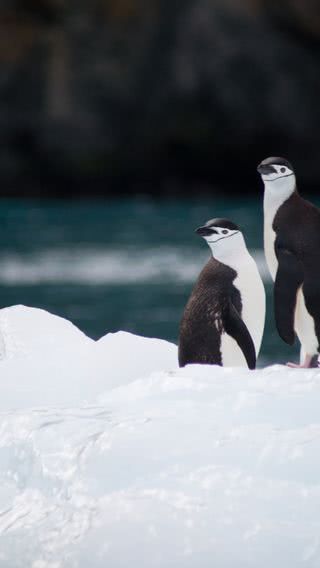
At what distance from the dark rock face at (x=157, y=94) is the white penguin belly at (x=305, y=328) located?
151 feet

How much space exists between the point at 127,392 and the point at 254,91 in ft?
167

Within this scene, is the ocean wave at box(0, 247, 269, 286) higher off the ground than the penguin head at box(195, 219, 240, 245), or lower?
lower

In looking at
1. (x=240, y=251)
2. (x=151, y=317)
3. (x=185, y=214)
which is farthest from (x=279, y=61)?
(x=240, y=251)

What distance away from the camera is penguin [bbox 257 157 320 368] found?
6176 millimetres

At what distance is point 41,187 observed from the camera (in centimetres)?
5381

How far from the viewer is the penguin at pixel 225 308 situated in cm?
623

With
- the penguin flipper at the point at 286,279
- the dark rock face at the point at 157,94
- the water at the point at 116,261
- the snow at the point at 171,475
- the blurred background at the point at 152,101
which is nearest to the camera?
the snow at the point at 171,475

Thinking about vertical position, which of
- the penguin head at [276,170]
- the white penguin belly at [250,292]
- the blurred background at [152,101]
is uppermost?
the penguin head at [276,170]

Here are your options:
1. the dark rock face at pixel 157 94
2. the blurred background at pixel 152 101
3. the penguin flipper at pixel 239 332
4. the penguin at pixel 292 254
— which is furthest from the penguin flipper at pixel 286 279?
the dark rock face at pixel 157 94

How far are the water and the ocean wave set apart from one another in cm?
2

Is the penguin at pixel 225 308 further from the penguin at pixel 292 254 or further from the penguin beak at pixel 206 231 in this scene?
the penguin at pixel 292 254

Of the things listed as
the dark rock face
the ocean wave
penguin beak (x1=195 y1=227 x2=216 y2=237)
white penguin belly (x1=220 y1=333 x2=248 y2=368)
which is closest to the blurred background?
the dark rock face

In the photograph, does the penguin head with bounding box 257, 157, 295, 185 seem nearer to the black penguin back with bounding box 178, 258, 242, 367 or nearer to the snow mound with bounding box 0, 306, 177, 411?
the black penguin back with bounding box 178, 258, 242, 367

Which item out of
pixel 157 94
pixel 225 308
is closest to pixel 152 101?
pixel 157 94
